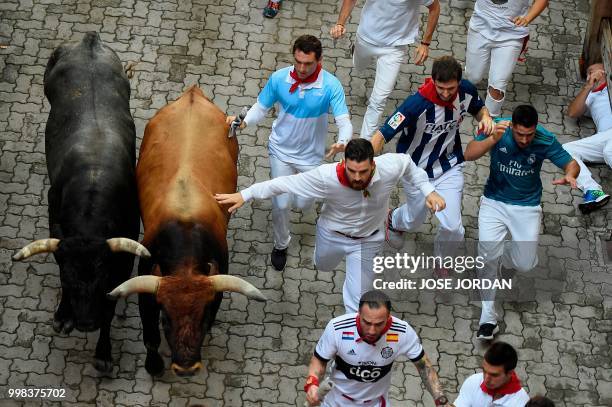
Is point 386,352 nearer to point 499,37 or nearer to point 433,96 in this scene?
point 433,96

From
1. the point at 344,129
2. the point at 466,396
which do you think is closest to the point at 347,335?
the point at 466,396

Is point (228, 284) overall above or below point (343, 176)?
below

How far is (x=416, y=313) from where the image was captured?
12.2 m

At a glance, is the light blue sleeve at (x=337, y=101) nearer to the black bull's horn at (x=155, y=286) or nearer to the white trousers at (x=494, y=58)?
the black bull's horn at (x=155, y=286)

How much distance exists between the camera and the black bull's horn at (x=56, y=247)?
10484 millimetres

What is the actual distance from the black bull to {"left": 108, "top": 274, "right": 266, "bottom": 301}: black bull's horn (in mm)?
330

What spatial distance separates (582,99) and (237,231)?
174 inches

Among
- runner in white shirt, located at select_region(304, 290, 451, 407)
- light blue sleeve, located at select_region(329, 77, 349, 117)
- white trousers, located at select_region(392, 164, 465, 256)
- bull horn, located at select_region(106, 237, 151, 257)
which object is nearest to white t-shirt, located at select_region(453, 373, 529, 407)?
runner in white shirt, located at select_region(304, 290, 451, 407)

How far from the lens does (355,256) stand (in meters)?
11.4

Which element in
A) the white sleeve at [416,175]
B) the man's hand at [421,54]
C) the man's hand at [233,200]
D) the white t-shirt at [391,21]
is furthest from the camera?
the man's hand at [421,54]

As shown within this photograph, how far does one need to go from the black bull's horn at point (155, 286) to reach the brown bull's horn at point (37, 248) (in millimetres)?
696

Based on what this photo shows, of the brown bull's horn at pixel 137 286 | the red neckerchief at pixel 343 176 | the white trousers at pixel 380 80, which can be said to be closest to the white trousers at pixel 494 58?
the white trousers at pixel 380 80

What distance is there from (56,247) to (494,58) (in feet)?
19.0

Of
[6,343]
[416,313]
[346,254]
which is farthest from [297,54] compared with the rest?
[6,343]
